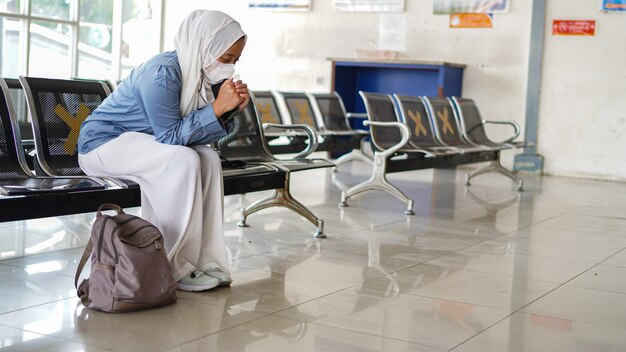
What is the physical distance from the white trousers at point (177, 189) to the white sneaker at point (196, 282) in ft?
0.08

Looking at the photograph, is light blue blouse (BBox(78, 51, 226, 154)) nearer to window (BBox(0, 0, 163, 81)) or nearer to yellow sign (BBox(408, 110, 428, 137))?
yellow sign (BBox(408, 110, 428, 137))

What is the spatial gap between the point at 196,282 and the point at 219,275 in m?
0.12

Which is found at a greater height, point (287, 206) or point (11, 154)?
point (11, 154)

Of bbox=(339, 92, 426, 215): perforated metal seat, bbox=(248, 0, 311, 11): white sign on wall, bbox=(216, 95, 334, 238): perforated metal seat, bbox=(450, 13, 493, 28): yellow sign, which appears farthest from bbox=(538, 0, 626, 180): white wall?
bbox=(216, 95, 334, 238): perforated metal seat

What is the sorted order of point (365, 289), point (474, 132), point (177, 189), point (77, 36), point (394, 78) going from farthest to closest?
point (77, 36), point (394, 78), point (474, 132), point (365, 289), point (177, 189)

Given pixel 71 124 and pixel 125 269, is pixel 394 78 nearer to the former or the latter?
pixel 71 124

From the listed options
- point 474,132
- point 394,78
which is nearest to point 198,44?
point 474,132

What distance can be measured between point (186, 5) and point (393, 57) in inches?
136

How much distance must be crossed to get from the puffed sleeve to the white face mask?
0.17m

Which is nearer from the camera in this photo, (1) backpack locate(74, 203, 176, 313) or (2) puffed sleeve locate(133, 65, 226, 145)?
(1) backpack locate(74, 203, 176, 313)

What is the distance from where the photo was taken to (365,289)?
362 cm

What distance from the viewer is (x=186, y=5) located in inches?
488

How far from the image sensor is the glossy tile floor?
2.82 meters

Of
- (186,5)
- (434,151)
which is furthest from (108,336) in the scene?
(186,5)
